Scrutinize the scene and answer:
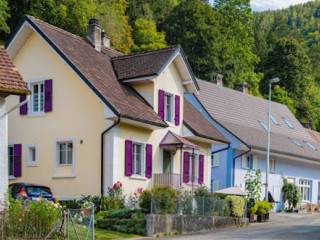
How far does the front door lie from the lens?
27438 millimetres

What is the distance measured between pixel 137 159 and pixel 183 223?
4619 millimetres

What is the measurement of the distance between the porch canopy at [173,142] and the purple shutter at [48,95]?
217 inches

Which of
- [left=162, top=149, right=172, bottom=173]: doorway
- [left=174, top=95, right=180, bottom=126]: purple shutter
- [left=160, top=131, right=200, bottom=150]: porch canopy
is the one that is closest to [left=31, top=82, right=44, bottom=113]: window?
[left=160, top=131, right=200, bottom=150]: porch canopy

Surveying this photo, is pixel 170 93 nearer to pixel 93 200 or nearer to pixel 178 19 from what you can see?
pixel 93 200

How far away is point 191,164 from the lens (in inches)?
1160

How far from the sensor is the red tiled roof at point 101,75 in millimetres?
23934

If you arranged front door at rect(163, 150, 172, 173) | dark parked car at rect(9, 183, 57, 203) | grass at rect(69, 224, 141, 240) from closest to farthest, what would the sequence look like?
grass at rect(69, 224, 141, 240) → dark parked car at rect(9, 183, 57, 203) → front door at rect(163, 150, 172, 173)

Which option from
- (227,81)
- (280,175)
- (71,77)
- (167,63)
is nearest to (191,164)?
(167,63)

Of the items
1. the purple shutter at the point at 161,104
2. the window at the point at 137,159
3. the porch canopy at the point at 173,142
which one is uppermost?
the purple shutter at the point at 161,104

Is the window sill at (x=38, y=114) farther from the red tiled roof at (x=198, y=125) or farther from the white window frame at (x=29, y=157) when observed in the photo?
the red tiled roof at (x=198, y=125)

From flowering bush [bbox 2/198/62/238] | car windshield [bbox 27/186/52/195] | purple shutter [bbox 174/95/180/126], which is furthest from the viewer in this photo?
purple shutter [bbox 174/95/180/126]

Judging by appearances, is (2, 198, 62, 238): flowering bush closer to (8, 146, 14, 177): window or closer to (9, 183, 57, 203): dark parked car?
(9, 183, 57, 203): dark parked car

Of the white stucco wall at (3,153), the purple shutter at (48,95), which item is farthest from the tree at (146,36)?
the white stucco wall at (3,153)

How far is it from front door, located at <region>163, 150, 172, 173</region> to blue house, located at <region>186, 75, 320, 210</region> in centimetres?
601
